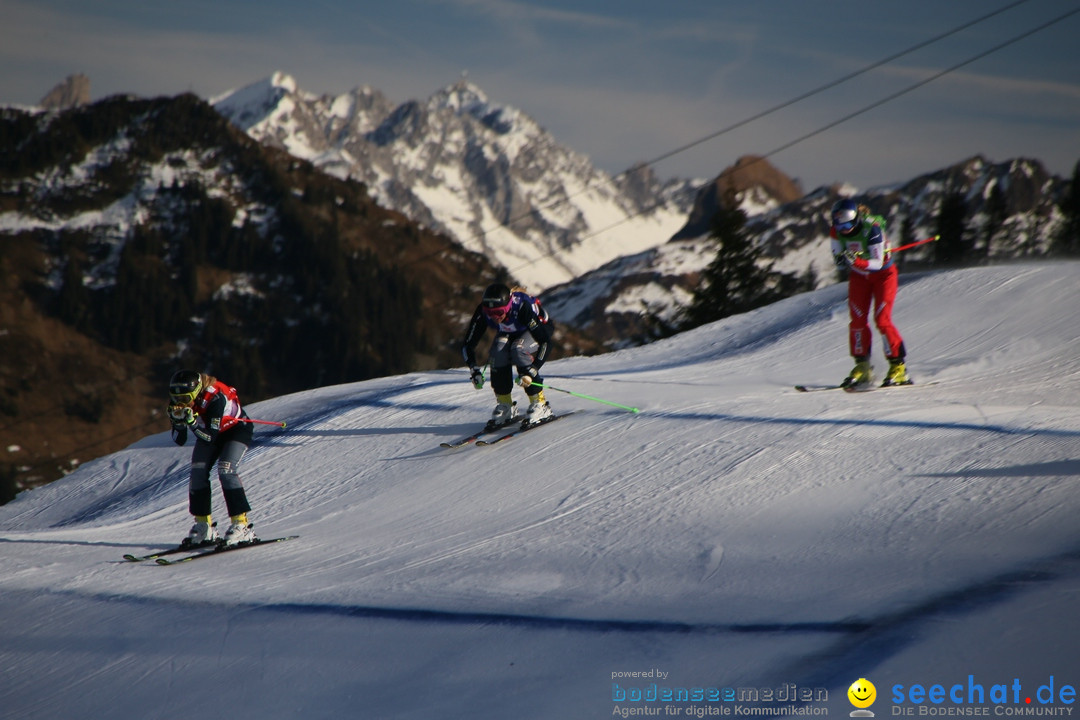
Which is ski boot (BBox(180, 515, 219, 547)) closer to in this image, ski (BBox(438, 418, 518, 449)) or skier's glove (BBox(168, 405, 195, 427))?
skier's glove (BBox(168, 405, 195, 427))

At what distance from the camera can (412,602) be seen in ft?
19.0

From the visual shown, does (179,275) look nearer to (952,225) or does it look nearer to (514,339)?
(952,225)

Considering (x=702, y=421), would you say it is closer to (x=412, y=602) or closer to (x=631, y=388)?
(x=631, y=388)

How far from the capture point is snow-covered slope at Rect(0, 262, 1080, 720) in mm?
4484

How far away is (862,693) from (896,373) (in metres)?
7.01

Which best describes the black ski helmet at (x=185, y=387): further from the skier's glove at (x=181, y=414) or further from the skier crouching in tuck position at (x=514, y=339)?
the skier crouching in tuck position at (x=514, y=339)

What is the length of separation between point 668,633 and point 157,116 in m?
194

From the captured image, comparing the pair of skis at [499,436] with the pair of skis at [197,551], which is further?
the pair of skis at [499,436]

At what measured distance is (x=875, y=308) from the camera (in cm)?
1007

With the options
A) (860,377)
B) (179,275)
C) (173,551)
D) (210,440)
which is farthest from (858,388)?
(179,275)

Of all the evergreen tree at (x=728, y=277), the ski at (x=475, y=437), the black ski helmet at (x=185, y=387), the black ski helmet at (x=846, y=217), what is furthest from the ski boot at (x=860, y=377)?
the evergreen tree at (x=728, y=277)

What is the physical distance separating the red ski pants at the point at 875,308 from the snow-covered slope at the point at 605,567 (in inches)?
24.3

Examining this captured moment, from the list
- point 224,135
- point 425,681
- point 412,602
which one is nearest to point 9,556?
point 412,602

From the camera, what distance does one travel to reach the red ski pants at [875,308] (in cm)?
998
